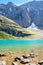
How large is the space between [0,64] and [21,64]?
16.6ft

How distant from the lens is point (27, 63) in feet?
103

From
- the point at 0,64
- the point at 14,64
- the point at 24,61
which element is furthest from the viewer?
the point at 24,61

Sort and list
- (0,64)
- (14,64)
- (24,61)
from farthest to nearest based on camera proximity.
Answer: (24,61), (14,64), (0,64)

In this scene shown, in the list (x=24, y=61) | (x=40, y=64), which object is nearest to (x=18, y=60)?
(x=24, y=61)

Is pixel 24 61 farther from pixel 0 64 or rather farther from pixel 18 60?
pixel 0 64

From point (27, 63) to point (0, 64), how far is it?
607 cm

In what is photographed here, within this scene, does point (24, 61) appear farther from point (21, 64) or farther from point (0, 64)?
point (0, 64)

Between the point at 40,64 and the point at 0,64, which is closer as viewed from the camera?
the point at 0,64

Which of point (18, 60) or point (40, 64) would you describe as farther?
point (18, 60)

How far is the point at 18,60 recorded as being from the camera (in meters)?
33.4

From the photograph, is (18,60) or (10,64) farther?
(18,60)

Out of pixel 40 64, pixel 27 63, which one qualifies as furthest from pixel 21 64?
pixel 40 64

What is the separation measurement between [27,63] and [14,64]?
2824 millimetres

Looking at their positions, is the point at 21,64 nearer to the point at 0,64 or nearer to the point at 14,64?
the point at 14,64
